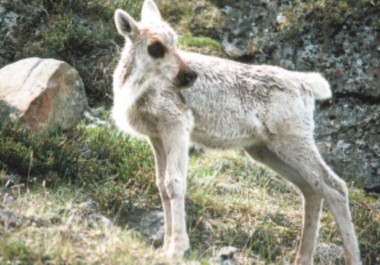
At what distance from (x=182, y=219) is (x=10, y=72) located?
4146 millimetres

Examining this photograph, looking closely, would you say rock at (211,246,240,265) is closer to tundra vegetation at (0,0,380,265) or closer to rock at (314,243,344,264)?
tundra vegetation at (0,0,380,265)

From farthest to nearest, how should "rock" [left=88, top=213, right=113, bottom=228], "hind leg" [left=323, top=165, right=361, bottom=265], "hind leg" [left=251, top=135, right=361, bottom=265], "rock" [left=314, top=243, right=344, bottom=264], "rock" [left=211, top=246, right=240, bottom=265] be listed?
"rock" [left=314, top=243, right=344, bottom=264], "hind leg" [left=251, top=135, right=361, bottom=265], "hind leg" [left=323, top=165, right=361, bottom=265], "rock" [left=88, top=213, right=113, bottom=228], "rock" [left=211, top=246, right=240, bottom=265]

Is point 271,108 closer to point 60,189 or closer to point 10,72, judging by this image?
point 60,189

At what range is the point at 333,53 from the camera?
13.5 m

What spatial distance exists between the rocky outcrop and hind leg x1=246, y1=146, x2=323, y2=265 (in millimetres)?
2856

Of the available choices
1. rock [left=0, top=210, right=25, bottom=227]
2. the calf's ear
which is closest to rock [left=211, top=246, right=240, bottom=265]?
rock [left=0, top=210, right=25, bottom=227]

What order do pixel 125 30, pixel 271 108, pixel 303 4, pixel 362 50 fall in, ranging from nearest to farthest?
pixel 125 30 → pixel 271 108 → pixel 362 50 → pixel 303 4

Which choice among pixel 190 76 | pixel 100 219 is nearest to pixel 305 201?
pixel 190 76

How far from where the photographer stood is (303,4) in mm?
14172

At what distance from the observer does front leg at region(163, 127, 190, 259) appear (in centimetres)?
834

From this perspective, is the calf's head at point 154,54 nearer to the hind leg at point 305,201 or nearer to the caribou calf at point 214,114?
the caribou calf at point 214,114

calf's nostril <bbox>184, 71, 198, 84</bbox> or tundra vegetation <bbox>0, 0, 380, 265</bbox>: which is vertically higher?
calf's nostril <bbox>184, 71, 198, 84</bbox>

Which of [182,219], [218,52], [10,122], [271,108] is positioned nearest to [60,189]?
[10,122]

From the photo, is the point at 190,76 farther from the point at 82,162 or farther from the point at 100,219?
the point at 82,162
